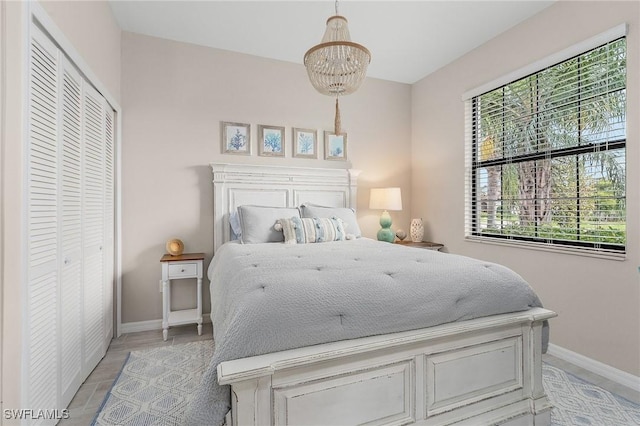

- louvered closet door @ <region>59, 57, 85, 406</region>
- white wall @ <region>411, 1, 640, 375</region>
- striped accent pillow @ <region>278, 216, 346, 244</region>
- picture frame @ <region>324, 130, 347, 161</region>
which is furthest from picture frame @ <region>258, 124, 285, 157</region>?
white wall @ <region>411, 1, 640, 375</region>

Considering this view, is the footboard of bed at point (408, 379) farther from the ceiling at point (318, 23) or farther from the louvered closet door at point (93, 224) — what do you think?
the ceiling at point (318, 23)

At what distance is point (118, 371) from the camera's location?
2.19 metres

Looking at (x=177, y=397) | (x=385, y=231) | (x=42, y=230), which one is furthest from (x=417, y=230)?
(x=42, y=230)

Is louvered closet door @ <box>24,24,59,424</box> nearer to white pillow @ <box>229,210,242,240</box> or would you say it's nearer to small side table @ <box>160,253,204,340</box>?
small side table @ <box>160,253,204,340</box>

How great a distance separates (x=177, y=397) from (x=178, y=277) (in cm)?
113

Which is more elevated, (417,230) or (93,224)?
(93,224)

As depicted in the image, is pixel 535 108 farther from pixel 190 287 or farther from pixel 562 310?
pixel 190 287

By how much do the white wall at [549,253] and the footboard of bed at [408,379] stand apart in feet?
3.09

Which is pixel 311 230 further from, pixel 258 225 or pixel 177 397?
pixel 177 397

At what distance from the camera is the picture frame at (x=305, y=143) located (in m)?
3.51

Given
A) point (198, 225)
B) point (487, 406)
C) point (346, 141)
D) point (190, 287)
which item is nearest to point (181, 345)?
point (190, 287)

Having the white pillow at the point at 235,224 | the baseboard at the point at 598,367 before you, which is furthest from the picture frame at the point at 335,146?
the baseboard at the point at 598,367

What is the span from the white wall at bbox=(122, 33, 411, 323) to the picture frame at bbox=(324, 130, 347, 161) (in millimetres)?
93

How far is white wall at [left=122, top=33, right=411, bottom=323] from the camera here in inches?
117
